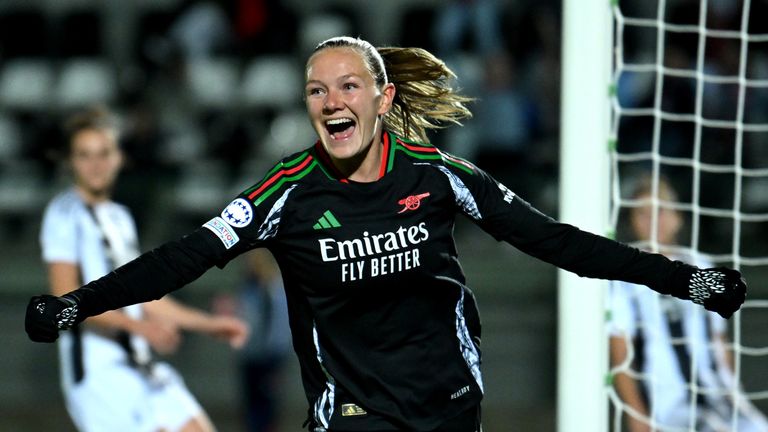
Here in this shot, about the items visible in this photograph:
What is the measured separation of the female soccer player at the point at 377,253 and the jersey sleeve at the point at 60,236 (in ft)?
6.80

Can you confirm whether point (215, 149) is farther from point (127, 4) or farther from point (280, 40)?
point (127, 4)

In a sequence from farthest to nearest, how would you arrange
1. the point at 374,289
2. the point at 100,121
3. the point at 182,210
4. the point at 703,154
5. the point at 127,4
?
the point at 127,4 < the point at 182,210 < the point at 703,154 < the point at 100,121 < the point at 374,289

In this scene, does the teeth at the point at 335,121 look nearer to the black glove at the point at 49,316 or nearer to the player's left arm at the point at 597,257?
the player's left arm at the point at 597,257

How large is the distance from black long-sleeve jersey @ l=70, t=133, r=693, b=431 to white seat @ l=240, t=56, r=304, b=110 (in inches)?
306


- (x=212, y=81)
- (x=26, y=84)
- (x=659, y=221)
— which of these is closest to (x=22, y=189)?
(x=26, y=84)

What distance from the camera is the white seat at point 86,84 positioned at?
11.4m

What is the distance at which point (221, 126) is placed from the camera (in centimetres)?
1096

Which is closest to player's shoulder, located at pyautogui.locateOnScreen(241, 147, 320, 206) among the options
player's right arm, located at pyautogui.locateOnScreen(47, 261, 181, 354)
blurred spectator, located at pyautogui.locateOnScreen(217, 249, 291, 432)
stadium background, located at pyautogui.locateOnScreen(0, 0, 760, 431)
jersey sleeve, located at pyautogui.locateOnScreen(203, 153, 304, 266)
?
jersey sleeve, located at pyautogui.locateOnScreen(203, 153, 304, 266)

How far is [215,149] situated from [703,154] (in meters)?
4.05

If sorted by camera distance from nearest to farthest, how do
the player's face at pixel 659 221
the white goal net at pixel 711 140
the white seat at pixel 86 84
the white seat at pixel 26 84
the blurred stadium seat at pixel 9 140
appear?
the player's face at pixel 659 221, the white goal net at pixel 711 140, the blurred stadium seat at pixel 9 140, the white seat at pixel 86 84, the white seat at pixel 26 84

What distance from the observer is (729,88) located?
10.1 m

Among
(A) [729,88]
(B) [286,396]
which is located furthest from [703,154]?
(B) [286,396]

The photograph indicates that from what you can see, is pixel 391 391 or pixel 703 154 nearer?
pixel 391 391

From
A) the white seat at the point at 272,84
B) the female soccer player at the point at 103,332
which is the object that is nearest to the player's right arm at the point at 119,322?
the female soccer player at the point at 103,332
